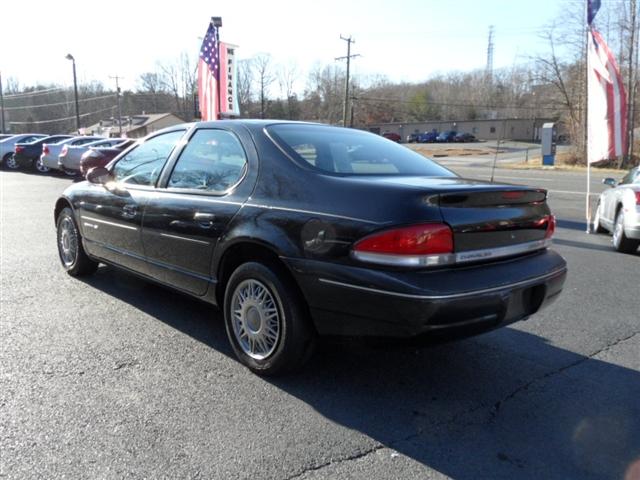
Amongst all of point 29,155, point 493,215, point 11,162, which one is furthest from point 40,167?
point 493,215

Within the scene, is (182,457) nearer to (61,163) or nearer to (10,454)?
(10,454)

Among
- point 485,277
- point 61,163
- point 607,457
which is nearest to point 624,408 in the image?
point 607,457

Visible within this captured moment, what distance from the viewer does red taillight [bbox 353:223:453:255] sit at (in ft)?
9.02

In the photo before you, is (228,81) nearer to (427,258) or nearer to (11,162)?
(427,258)

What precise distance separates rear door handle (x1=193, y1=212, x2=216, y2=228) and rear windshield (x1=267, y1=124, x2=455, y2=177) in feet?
2.24

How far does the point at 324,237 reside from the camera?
296cm

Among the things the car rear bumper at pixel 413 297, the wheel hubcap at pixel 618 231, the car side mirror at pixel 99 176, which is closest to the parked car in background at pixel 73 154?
the car side mirror at pixel 99 176

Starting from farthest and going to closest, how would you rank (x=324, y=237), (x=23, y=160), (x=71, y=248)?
(x=23, y=160), (x=71, y=248), (x=324, y=237)

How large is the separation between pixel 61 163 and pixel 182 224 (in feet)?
57.8

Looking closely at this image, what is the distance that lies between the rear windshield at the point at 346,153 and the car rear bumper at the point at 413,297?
789 mm

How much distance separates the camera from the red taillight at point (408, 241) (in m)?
2.75

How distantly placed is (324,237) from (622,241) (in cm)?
621

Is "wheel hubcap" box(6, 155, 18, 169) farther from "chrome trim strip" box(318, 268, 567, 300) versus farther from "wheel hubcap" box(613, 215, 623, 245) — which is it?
"chrome trim strip" box(318, 268, 567, 300)

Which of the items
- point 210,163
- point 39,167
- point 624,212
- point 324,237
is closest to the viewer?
point 324,237
